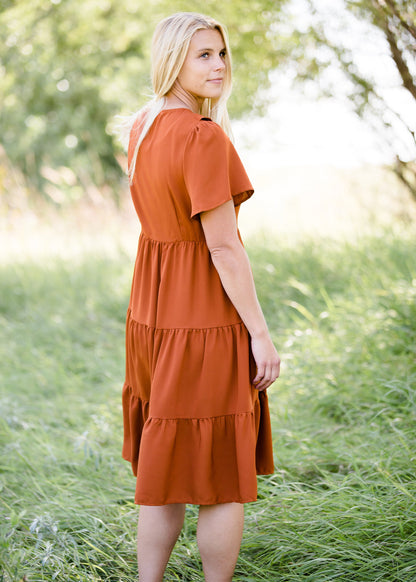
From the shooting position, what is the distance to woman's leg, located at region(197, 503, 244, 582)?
165 cm

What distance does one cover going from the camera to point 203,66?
1.63 metres

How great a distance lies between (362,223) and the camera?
5.40m

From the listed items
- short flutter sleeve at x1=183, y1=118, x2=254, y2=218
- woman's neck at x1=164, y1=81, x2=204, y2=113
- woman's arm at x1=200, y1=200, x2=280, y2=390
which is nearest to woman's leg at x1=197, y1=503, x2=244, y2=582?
woman's arm at x1=200, y1=200, x2=280, y2=390

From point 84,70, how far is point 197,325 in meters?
11.6

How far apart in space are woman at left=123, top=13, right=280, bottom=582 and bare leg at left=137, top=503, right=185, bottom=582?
101 mm

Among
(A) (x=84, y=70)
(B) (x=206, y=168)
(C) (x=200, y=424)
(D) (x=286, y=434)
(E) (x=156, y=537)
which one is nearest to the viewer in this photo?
(B) (x=206, y=168)

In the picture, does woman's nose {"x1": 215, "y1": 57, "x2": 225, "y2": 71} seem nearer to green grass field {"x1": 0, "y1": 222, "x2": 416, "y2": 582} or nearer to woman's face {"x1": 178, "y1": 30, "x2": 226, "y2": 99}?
woman's face {"x1": 178, "y1": 30, "x2": 226, "y2": 99}

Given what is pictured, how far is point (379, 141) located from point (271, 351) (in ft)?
10.3

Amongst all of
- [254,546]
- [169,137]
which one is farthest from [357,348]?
[169,137]

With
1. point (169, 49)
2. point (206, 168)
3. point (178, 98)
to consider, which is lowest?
point (206, 168)

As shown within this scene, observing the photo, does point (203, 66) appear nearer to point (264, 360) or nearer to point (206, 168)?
point (206, 168)

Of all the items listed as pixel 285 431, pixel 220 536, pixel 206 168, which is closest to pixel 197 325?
pixel 206 168

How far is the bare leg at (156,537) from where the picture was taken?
67.7 inches

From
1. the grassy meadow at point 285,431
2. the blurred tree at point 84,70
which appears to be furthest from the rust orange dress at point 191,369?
the blurred tree at point 84,70
